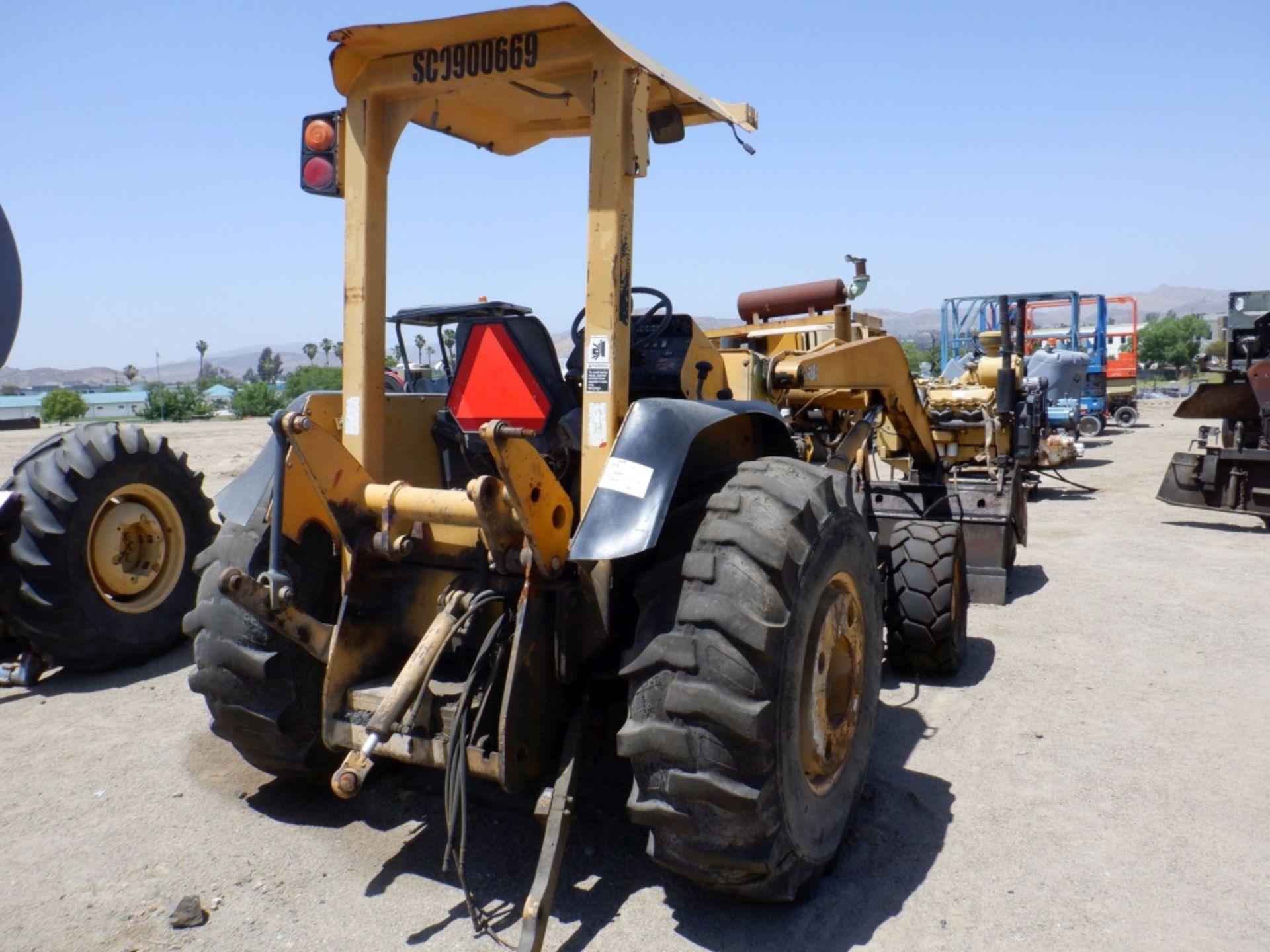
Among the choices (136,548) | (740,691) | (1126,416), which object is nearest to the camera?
(740,691)

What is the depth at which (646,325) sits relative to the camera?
4.16 meters

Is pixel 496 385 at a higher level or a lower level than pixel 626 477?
higher

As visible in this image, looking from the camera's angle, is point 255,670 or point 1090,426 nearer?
point 255,670

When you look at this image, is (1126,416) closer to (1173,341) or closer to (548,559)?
(548,559)

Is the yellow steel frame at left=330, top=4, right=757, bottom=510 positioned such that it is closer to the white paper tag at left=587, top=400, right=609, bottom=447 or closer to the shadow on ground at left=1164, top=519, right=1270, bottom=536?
the white paper tag at left=587, top=400, right=609, bottom=447

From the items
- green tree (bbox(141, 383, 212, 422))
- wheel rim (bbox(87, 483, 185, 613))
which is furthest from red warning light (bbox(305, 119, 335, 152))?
green tree (bbox(141, 383, 212, 422))

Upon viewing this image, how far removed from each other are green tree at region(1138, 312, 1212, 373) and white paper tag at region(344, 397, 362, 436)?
7325 centimetres

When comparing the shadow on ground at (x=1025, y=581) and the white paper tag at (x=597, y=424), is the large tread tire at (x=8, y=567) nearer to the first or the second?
the white paper tag at (x=597, y=424)

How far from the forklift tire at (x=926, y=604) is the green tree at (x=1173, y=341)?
2763 inches

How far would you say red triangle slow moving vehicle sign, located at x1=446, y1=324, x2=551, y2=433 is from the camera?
348cm

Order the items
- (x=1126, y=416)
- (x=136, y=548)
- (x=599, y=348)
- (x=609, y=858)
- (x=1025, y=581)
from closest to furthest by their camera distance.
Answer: (x=599, y=348) < (x=609, y=858) < (x=136, y=548) < (x=1025, y=581) < (x=1126, y=416)

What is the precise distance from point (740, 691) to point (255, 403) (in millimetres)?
61945

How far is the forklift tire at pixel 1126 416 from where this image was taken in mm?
26031

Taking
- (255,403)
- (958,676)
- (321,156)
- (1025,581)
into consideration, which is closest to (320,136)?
(321,156)
